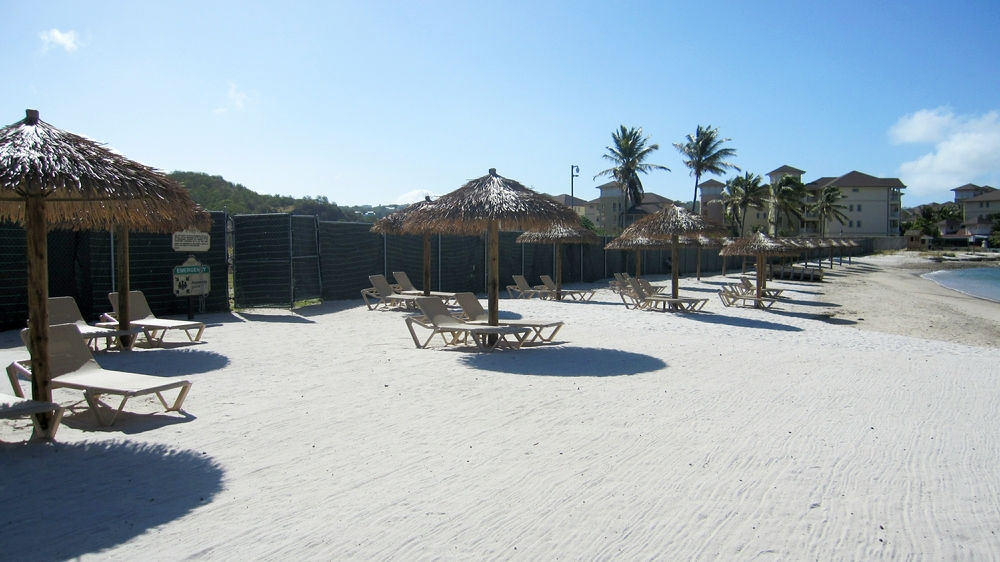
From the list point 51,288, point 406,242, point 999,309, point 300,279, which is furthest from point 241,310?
point 999,309

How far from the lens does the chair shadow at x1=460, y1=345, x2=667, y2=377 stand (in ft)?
26.8

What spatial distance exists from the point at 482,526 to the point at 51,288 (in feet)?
37.1

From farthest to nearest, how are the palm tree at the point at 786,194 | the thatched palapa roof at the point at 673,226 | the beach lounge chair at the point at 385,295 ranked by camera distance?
the palm tree at the point at 786,194 < the thatched palapa roof at the point at 673,226 < the beach lounge chair at the point at 385,295

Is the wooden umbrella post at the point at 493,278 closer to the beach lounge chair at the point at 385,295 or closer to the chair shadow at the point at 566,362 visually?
the chair shadow at the point at 566,362

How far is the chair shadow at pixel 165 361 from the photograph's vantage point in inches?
315

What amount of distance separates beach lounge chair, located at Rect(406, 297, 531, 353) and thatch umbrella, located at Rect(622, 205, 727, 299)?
27.2 feet

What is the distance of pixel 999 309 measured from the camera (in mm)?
25641

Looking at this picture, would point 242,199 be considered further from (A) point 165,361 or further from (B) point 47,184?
(B) point 47,184

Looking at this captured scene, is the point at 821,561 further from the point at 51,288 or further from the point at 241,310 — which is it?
the point at 241,310

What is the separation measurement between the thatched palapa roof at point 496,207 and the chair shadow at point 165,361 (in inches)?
153

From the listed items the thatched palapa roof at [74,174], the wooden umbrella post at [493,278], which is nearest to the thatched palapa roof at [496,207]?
the wooden umbrella post at [493,278]

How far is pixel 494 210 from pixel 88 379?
5.85 m

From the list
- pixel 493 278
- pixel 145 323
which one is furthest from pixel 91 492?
pixel 493 278

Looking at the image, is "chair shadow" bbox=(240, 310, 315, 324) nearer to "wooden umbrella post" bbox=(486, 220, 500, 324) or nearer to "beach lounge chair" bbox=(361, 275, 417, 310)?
"beach lounge chair" bbox=(361, 275, 417, 310)
